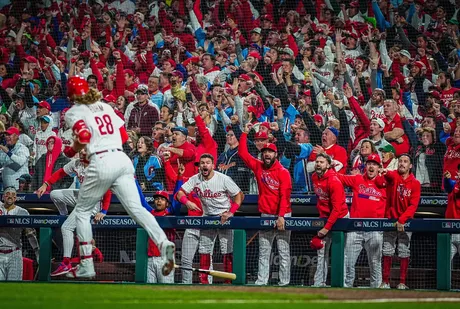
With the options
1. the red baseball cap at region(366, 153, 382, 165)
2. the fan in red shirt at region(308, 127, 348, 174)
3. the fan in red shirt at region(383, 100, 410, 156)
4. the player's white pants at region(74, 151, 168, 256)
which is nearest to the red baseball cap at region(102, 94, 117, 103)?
the fan in red shirt at region(308, 127, 348, 174)

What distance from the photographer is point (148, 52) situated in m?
14.1

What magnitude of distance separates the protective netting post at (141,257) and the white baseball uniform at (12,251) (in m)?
1.34

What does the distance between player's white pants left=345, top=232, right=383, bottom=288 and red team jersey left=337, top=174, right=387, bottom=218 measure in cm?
43

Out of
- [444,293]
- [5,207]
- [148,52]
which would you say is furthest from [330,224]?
→ [148,52]

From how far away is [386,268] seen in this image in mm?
8867

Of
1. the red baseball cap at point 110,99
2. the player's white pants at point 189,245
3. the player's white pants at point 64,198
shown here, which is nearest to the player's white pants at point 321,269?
the player's white pants at point 189,245

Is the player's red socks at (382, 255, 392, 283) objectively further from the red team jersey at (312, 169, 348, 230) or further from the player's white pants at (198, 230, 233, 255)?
the player's white pants at (198, 230, 233, 255)

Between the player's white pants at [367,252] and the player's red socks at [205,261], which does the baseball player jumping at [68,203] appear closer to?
the player's red socks at [205,261]

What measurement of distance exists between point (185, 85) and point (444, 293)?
6.38 meters

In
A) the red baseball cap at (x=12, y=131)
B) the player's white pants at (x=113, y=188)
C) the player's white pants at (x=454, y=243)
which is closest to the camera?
the player's white pants at (x=113, y=188)

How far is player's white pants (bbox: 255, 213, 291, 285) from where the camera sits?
9031mm

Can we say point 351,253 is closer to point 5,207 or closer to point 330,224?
point 330,224

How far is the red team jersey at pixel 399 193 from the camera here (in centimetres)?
909

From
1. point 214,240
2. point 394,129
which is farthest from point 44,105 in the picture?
point 394,129
